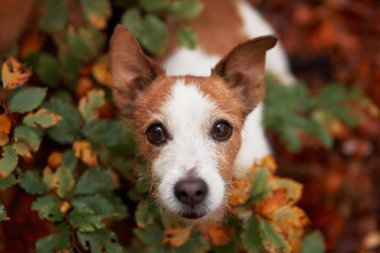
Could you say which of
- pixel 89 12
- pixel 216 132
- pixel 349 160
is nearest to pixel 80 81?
pixel 89 12

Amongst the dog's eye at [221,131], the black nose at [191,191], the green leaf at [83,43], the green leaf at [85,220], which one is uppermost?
the green leaf at [83,43]

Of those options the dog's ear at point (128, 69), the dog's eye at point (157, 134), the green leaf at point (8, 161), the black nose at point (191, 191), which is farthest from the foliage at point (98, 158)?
the black nose at point (191, 191)

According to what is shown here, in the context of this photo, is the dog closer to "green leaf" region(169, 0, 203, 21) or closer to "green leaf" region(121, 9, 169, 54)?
"green leaf" region(121, 9, 169, 54)

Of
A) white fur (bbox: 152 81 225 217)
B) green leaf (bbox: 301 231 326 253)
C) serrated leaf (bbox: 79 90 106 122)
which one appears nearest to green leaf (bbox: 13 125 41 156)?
serrated leaf (bbox: 79 90 106 122)

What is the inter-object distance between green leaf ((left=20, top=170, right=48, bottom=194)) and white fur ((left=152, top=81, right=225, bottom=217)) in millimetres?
661

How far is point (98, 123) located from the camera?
10.7 feet

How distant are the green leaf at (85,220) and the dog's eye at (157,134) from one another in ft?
1.72

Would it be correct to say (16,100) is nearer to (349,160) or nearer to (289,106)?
(289,106)

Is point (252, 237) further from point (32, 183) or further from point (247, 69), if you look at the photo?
point (32, 183)

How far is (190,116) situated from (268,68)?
6.34ft

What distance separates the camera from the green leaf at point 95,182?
119 inches

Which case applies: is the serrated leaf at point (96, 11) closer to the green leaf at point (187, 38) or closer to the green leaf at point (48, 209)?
the green leaf at point (187, 38)

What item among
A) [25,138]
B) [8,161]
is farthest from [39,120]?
[8,161]

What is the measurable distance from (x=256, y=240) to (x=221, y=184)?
46 cm
